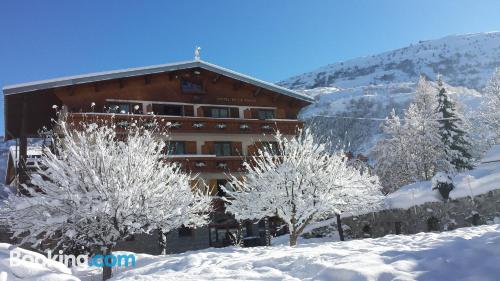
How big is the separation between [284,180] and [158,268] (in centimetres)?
792

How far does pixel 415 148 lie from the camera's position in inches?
1522

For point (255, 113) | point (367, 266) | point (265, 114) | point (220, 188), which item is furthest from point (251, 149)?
point (367, 266)

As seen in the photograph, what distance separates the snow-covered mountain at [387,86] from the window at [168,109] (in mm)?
62859

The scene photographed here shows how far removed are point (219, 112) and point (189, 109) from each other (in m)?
2.08

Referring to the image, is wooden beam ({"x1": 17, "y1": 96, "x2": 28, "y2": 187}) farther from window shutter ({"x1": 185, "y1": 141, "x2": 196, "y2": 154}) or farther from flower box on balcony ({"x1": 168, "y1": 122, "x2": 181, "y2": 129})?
window shutter ({"x1": 185, "y1": 141, "x2": 196, "y2": 154})

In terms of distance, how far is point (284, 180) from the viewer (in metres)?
18.6

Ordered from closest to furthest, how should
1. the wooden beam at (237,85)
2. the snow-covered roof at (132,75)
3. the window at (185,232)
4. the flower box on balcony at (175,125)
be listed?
the snow-covered roof at (132,75) → the window at (185,232) → the flower box on balcony at (175,125) → the wooden beam at (237,85)

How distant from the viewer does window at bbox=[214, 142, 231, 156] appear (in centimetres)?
2759

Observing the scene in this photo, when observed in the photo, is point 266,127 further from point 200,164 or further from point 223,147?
point 200,164

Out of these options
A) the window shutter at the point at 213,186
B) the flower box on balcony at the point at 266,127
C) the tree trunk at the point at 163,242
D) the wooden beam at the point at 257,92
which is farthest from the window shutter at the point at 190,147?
the wooden beam at the point at 257,92

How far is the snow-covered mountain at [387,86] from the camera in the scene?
371 feet

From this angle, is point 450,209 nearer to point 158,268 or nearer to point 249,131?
point 249,131

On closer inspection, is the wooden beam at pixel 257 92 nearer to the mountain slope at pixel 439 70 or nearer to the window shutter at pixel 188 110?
the window shutter at pixel 188 110

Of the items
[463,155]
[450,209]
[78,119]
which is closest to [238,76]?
[78,119]
